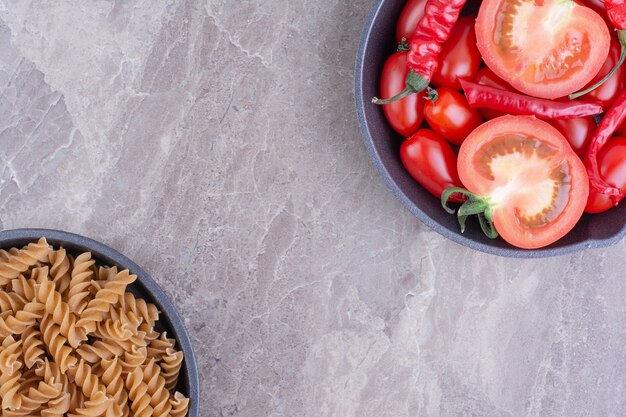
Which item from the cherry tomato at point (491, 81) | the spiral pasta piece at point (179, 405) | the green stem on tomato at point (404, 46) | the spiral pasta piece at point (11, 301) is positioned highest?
the green stem on tomato at point (404, 46)

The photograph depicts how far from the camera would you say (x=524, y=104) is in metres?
1.65

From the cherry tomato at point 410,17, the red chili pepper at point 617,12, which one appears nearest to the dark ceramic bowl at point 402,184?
the cherry tomato at point 410,17

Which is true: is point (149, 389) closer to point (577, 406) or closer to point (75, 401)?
→ point (75, 401)

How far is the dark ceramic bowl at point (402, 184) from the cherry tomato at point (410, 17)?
20 mm

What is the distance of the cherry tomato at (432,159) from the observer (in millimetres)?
1693

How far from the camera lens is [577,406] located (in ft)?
6.23

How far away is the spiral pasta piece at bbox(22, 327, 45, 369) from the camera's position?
155 centimetres

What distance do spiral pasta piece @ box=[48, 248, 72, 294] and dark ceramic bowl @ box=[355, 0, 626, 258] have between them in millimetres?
677

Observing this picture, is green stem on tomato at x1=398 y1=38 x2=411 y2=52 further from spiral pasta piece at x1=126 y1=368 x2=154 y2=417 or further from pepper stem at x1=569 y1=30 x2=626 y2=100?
spiral pasta piece at x1=126 y1=368 x2=154 y2=417

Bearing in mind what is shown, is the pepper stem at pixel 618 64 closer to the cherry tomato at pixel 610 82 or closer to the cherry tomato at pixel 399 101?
the cherry tomato at pixel 610 82

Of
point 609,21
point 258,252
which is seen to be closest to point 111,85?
point 258,252

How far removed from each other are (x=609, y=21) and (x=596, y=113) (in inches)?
7.7

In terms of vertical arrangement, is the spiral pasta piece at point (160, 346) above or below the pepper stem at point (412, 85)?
below

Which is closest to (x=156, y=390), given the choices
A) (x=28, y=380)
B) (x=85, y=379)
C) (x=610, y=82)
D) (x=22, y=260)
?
(x=85, y=379)
